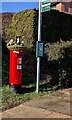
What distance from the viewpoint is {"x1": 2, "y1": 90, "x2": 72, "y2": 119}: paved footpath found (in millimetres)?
6134

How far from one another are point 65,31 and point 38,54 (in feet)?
14.5

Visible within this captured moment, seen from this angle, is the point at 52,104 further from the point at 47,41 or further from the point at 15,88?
the point at 47,41

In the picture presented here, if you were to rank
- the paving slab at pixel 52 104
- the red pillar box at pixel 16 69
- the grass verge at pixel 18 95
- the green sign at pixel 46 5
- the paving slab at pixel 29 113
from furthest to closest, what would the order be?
the green sign at pixel 46 5 → the red pillar box at pixel 16 69 → the grass verge at pixel 18 95 → the paving slab at pixel 52 104 → the paving slab at pixel 29 113

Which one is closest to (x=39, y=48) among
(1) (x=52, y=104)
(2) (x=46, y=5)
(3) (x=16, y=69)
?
(3) (x=16, y=69)

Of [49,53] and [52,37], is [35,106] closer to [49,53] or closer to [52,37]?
[49,53]

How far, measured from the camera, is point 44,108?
6.59m

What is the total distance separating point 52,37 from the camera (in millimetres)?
11062

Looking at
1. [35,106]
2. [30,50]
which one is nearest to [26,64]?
[30,50]

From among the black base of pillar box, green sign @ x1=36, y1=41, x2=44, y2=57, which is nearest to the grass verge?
the black base of pillar box

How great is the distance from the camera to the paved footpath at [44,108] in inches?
241

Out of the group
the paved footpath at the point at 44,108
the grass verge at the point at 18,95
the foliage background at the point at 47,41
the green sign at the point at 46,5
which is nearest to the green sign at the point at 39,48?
the foliage background at the point at 47,41

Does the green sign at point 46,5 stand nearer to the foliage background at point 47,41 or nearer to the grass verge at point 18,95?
the foliage background at point 47,41

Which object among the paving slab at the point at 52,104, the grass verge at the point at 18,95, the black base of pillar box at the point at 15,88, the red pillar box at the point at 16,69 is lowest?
the paving slab at the point at 52,104

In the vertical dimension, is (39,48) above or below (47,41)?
below
